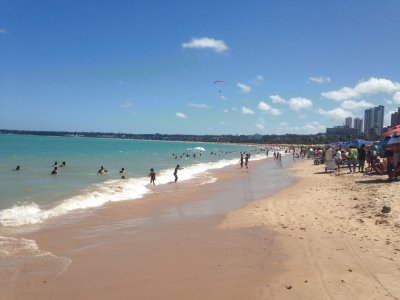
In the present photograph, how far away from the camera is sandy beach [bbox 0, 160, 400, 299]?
20.2ft

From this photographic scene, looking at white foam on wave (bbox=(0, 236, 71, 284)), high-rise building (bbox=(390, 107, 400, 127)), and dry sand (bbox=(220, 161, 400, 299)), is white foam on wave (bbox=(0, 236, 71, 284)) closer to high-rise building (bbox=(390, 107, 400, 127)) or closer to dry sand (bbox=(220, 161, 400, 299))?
dry sand (bbox=(220, 161, 400, 299))

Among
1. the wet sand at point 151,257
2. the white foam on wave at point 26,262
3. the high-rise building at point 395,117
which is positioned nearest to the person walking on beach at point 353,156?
the wet sand at point 151,257

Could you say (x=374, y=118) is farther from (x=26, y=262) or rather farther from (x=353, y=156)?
(x=26, y=262)

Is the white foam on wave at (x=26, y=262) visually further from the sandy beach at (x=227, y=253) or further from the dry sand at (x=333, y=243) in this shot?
the dry sand at (x=333, y=243)

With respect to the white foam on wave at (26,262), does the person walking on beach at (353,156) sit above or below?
above

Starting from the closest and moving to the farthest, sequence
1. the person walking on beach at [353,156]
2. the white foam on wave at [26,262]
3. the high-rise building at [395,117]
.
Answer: the white foam on wave at [26,262] → the person walking on beach at [353,156] → the high-rise building at [395,117]

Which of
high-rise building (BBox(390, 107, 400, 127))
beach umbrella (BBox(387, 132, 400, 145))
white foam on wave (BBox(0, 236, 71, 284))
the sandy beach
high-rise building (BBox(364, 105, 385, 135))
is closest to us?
the sandy beach

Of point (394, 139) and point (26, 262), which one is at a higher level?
Answer: point (394, 139)

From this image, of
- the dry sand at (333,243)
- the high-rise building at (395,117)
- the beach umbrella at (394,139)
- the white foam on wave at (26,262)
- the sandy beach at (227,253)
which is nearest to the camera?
the dry sand at (333,243)

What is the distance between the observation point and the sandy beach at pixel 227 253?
6.16 metres

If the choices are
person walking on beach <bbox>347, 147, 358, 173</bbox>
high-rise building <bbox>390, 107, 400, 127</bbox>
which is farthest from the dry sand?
high-rise building <bbox>390, 107, 400, 127</bbox>

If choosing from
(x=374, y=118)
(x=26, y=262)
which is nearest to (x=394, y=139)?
(x=26, y=262)

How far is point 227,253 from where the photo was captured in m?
8.11

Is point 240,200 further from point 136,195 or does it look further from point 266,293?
point 266,293
